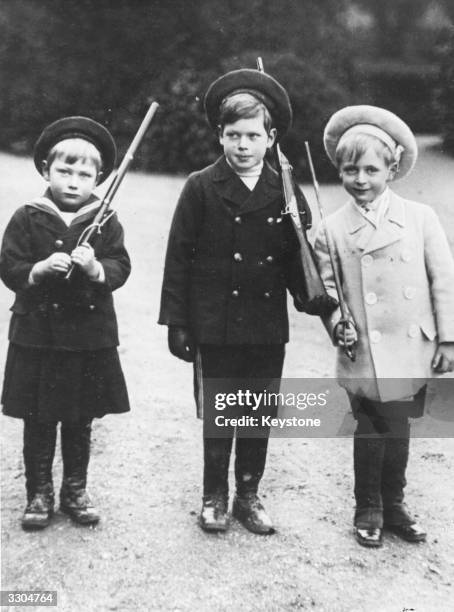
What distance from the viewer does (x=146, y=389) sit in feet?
13.0

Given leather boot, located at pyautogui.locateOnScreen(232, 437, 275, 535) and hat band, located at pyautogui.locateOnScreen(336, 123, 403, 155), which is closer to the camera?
hat band, located at pyautogui.locateOnScreen(336, 123, 403, 155)

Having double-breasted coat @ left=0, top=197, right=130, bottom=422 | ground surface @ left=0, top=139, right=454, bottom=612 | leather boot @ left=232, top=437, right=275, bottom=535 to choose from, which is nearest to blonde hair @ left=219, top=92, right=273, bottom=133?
double-breasted coat @ left=0, top=197, right=130, bottom=422

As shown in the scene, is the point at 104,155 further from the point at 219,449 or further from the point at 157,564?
the point at 157,564

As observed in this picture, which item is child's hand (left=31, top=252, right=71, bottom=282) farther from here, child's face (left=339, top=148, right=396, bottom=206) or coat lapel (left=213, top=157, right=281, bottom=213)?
child's face (left=339, top=148, right=396, bottom=206)

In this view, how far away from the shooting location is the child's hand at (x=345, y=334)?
98.0 inches

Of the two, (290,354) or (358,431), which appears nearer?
(358,431)

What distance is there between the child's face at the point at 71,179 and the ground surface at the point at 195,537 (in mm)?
1164

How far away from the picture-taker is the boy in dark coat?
2539mm

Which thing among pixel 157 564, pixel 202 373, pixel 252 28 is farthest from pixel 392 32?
pixel 157 564

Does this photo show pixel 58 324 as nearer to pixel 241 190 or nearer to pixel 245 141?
pixel 241 190

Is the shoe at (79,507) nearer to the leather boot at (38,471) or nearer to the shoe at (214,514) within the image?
the leather boot at (38,471)

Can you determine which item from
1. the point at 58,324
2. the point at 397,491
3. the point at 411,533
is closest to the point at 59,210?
the point at 58,324

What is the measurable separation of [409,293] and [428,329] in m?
0.14

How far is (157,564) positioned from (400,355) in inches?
42.3
